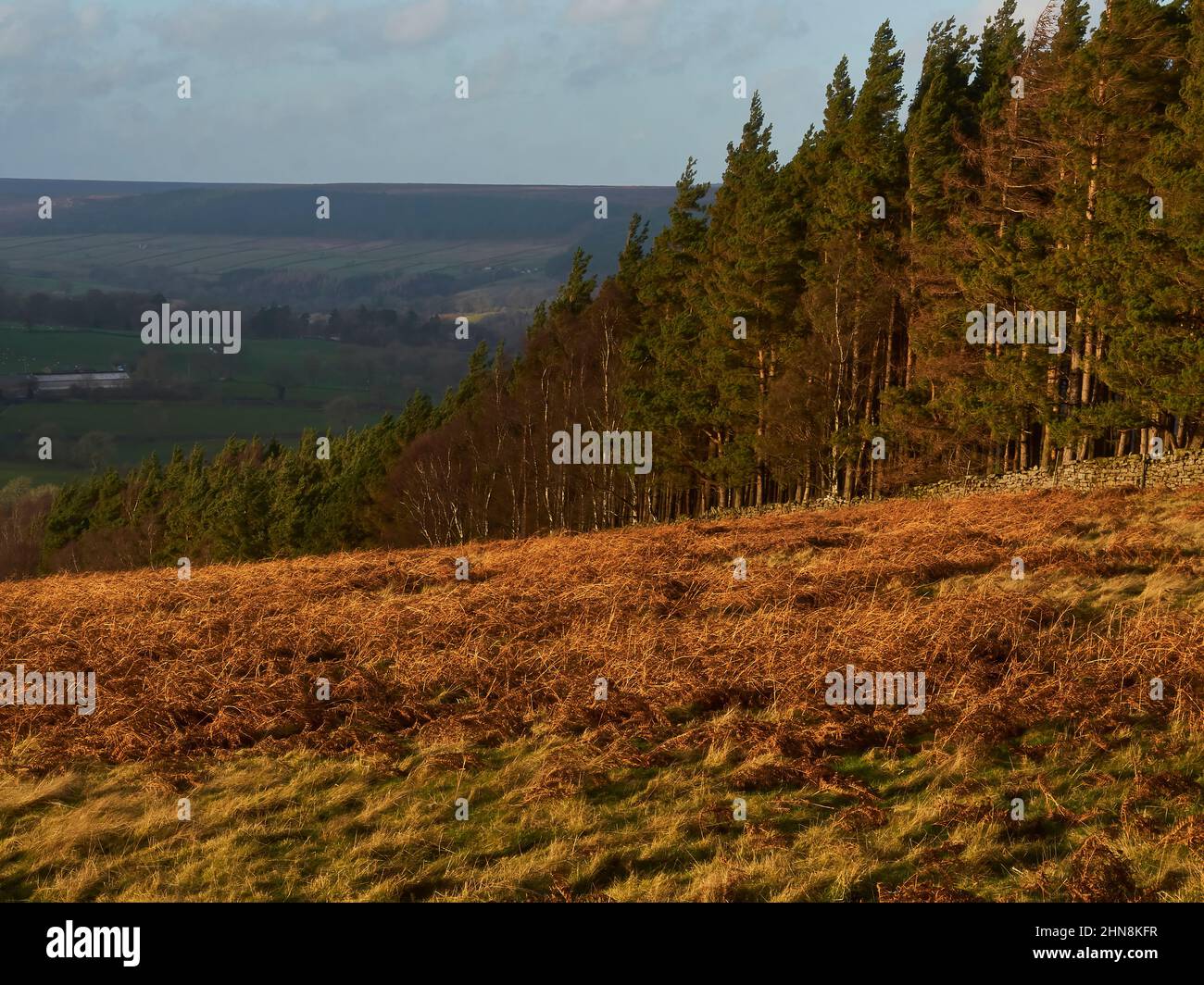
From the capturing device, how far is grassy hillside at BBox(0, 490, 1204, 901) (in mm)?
7207

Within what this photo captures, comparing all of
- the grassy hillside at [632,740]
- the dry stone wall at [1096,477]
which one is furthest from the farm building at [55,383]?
the grassy hillside at [632,740]

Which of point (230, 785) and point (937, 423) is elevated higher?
point (937, 423)

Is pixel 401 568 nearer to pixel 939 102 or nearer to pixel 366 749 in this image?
pixel 366 749

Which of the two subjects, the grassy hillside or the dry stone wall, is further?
the dry stone wall

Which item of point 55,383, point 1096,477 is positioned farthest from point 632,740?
point 55,383

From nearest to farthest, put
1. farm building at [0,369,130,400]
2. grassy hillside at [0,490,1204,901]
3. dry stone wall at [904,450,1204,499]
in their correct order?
grassy hillside at [0,490,1204,901], dry stone wall at [904,450,1204,499], farm building at [0,369,130,400]

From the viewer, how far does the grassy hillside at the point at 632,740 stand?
7207 mm

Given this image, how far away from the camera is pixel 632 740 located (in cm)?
935

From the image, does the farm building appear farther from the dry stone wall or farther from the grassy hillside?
the grassy hillside

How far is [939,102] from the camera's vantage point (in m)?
41.6

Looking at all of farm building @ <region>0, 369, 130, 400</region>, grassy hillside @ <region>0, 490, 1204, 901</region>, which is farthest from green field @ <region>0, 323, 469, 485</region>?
grassy hillside @ <region>0, 490, 1204, 901</region>

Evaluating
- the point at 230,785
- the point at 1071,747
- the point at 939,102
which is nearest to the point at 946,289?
the point at 939,102
